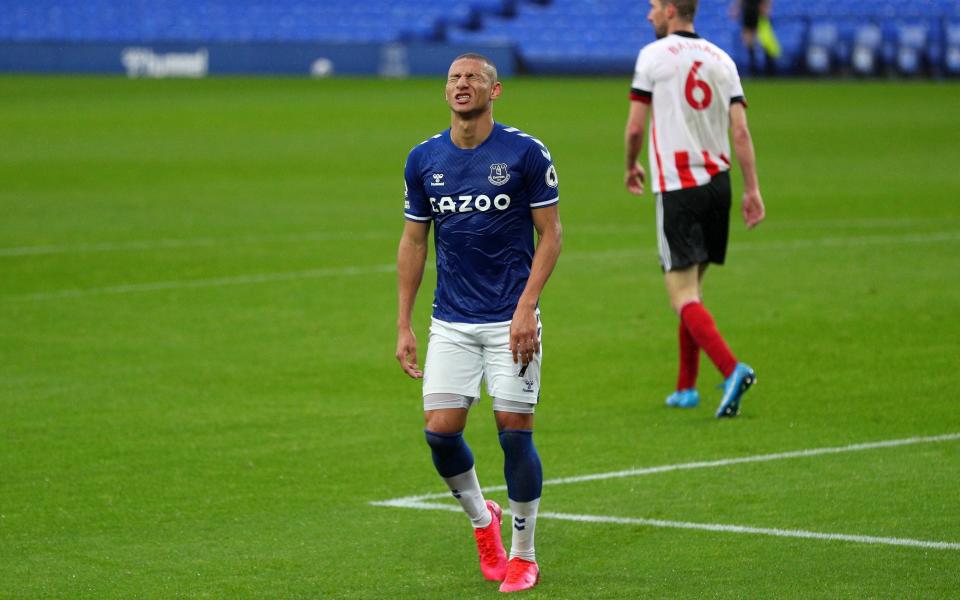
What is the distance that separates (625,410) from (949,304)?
4.60 metres

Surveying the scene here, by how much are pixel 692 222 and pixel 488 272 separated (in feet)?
11.8

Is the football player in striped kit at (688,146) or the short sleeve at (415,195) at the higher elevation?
the short sleeve at (415,195)

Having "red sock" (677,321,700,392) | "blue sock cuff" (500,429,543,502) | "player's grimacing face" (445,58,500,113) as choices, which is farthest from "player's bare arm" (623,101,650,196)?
"blue sock cuff" (500,429,543,502)

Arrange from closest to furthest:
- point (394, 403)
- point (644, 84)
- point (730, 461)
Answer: point (730, 461) < point (644, 84) < point (394, 403)

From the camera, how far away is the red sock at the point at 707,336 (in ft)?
30.7

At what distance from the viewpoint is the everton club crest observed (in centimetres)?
625

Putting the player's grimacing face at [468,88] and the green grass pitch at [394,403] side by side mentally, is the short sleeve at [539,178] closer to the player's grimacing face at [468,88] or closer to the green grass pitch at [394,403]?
the player's grimacing face at [468,88]

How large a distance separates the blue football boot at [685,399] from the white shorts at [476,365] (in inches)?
141

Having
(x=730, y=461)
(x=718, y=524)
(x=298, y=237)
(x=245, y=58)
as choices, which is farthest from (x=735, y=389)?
(x=245, y=58)

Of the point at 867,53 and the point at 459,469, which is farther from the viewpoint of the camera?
the point at 867,53

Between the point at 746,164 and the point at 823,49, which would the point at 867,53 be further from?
the point at 746,164

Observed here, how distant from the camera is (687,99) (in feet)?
31.9

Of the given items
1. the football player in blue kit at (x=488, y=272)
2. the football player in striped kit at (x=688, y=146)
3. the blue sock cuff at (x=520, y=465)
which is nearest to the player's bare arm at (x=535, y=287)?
→ the football player in blue kit at (x=488, y=272)

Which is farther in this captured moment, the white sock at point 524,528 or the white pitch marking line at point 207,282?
the white pitch marking line at point 207,282
